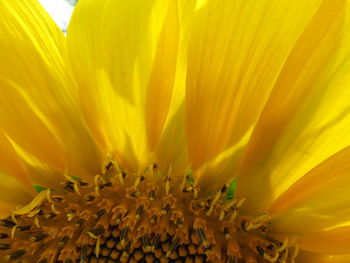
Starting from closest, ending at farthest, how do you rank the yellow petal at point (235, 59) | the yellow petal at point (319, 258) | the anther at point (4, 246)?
the yellow petal at point (235, 59), the yellow petal at point (319, 258), the anther at point (4, 246)

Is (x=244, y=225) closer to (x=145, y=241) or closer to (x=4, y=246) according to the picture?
(x=145, y=241)

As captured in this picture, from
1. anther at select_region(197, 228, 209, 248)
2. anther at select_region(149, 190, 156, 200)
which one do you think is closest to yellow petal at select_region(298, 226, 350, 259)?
anther at select_region(197, 228, 209, 248)

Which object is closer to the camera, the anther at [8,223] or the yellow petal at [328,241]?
the yellow petal at [328,241]

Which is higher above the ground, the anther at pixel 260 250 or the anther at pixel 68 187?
the anther at pixel 68 187

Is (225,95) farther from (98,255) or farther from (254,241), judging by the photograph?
(98,255)

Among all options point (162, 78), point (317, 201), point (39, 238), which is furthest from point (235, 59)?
point (39, 238)

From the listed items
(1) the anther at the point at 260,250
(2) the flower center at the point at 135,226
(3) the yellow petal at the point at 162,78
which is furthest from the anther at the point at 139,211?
(1) the anther at the point at 260,250

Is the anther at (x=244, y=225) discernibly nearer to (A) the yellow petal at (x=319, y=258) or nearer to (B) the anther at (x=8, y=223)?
(A) the yellow petal at (x=319, y=258)
